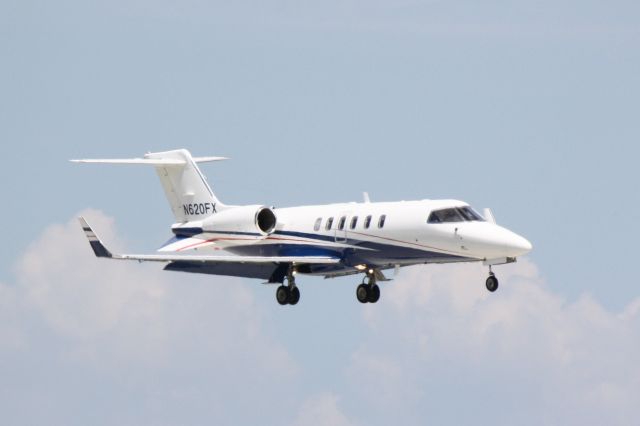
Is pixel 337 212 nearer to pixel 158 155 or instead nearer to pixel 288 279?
pixel 288 279

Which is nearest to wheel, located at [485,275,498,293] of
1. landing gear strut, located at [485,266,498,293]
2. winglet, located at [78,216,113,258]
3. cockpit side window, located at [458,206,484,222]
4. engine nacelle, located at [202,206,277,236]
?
landing gear strut, located at [485,266,498,293]

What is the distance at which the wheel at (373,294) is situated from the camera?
53.6 m

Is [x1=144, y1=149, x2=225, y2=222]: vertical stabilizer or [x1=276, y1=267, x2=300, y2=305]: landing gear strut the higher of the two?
[x1=144, y1=149, x2=225, y2=222]: vertical stabilizer

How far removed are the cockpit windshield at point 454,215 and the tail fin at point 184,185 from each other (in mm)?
9484

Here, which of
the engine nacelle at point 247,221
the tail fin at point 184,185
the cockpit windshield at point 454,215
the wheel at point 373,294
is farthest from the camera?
the tail fin at point 184,185

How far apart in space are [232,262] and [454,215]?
7607mm

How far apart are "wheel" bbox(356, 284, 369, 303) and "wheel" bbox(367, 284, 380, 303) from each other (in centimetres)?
9

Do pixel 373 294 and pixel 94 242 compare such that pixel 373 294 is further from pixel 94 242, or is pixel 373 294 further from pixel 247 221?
pixel 94 242

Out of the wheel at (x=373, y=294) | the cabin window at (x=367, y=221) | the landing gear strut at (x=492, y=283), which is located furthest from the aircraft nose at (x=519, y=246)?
the wheel at (x=373, y=294)

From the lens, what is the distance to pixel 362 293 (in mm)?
53656

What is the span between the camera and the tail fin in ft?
189

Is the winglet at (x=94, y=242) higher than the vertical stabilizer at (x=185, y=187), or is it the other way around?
the vertical stabilizer at (x=185, y=187)

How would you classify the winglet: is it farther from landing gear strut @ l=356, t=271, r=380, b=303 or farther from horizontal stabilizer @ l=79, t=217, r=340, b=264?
landing gear strut @ l=356, t=271, r=380, b=303

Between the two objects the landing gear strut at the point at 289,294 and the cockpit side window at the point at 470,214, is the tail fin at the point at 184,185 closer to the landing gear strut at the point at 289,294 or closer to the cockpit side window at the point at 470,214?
the landing gear strut at the point at 289,294
